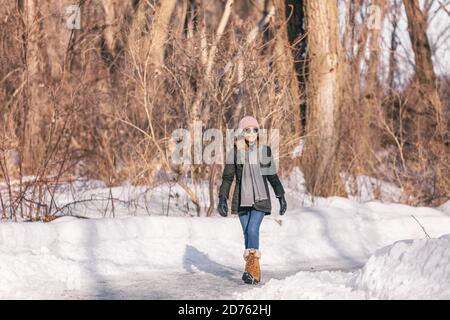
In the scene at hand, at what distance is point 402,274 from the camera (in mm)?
8109

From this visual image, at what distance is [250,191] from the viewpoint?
32.7 feet

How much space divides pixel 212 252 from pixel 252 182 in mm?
2543

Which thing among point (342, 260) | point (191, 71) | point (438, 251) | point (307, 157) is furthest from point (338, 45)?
point (438, 251)

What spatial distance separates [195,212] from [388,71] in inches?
606

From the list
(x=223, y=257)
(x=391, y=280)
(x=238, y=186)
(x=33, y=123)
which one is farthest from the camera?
(x=33, y=123)

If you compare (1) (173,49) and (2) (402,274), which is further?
(1) (173,49)

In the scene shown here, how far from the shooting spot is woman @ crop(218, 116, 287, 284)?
9.95 metres

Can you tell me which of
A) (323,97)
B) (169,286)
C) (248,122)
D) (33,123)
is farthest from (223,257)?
(33,123)

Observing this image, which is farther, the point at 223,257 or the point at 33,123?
the point at 33,123

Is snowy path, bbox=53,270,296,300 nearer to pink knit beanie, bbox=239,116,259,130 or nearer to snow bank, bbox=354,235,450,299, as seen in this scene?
snow bank, bbox=354,235,450,299

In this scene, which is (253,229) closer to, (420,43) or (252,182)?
(252,182)

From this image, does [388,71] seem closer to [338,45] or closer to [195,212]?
[338,45]

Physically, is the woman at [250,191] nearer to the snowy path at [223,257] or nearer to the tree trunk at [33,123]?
the snowy path at [223,257]

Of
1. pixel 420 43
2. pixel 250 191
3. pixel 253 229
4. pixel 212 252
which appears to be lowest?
pixel 212 252
